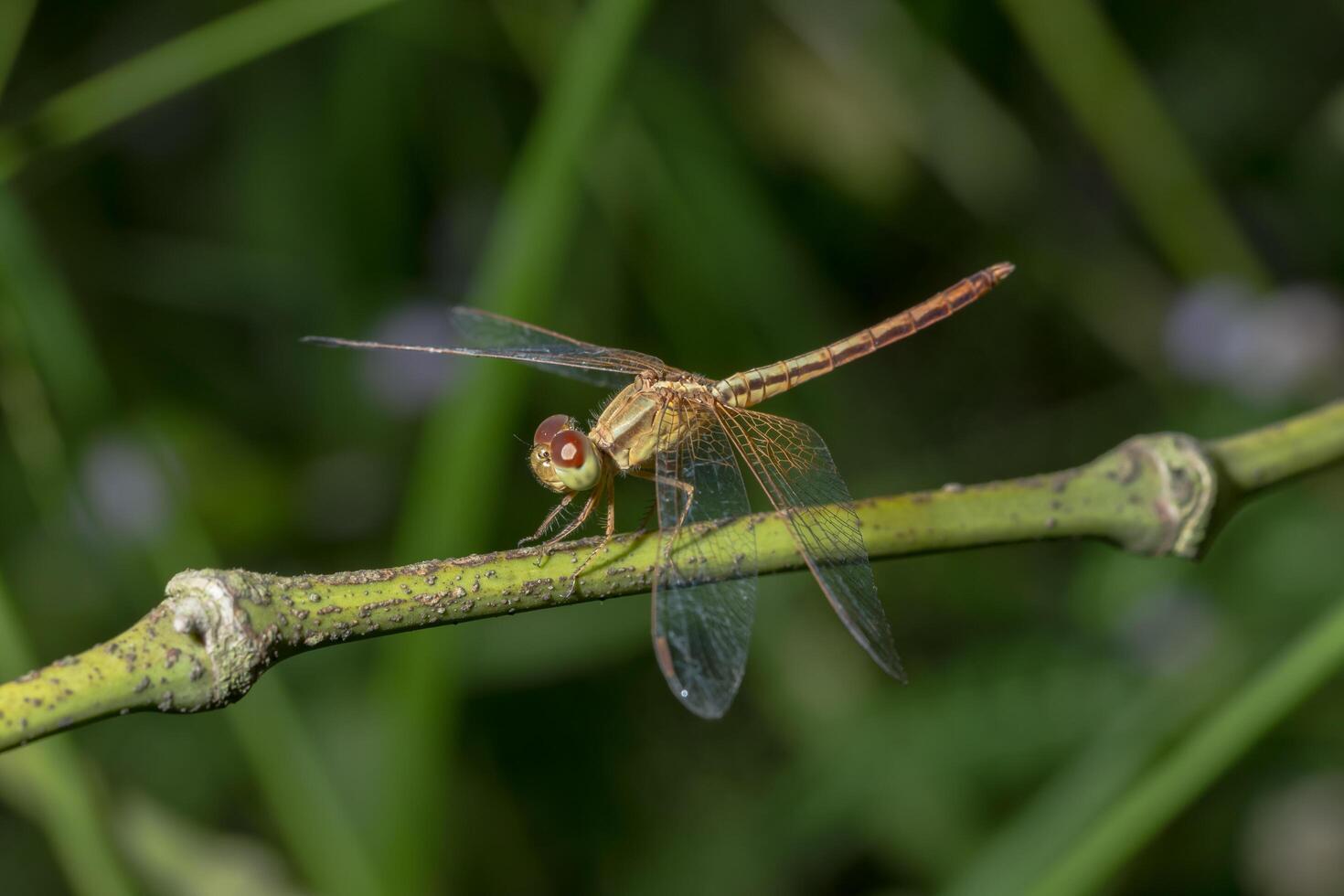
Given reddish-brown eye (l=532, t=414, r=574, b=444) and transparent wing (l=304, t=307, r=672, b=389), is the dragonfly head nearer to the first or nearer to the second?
reddish-brown eye (l=532, t=414, r=574, b=444)

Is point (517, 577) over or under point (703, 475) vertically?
under

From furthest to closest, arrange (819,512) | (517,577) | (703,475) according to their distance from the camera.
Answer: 1. (703,475)
2. (819,512)
3. (517,577)

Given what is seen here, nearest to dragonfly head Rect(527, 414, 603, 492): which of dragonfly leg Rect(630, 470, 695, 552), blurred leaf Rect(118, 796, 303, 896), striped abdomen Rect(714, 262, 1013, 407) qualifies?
dragonfly leg Rect(630, 470, 695, 552)

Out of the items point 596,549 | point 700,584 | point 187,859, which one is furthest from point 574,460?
point 187,859

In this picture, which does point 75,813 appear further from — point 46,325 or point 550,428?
point 46,325

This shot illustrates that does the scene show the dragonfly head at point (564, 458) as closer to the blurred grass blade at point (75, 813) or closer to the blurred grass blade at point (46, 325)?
the blurred grass blade at point (75, 813)
